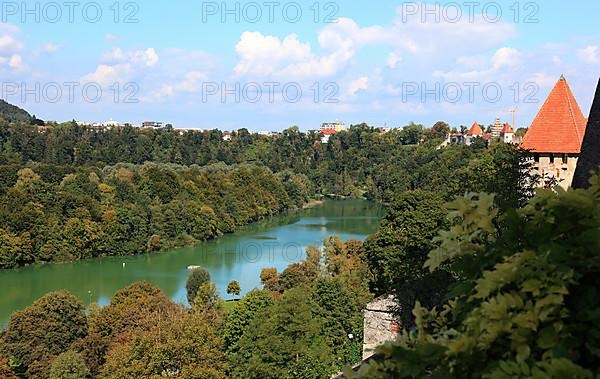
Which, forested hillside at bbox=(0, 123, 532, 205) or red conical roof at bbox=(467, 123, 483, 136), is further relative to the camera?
red conical roof at bbox=(467, 123, 483, 136)

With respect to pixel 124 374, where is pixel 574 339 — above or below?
above

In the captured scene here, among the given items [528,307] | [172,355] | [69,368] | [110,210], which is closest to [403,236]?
[172,355]

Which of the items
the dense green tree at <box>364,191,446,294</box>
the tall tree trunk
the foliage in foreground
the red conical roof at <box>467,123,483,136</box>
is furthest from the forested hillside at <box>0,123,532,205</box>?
the foliage in foreground

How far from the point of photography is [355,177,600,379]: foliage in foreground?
2369 mm

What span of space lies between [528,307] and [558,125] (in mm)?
12767

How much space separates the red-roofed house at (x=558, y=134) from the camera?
13.8 metres

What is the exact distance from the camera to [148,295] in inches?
837

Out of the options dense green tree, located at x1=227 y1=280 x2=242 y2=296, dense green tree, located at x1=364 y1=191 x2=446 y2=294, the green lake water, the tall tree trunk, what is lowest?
the green lake water

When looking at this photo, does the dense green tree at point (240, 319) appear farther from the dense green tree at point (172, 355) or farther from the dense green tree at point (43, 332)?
the dense green tree at point (43, 332)

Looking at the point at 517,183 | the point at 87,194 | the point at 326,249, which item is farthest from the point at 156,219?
the point at 517,183

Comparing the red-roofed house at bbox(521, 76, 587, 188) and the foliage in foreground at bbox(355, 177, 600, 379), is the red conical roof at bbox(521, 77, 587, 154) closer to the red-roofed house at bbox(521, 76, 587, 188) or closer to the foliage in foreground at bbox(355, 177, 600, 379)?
the red-roofed house at bbox(521, 76, 587, 188)

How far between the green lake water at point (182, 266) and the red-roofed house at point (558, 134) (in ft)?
52.3

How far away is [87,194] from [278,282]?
24.6m

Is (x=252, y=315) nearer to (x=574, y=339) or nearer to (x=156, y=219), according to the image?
(x=574, y=339)
